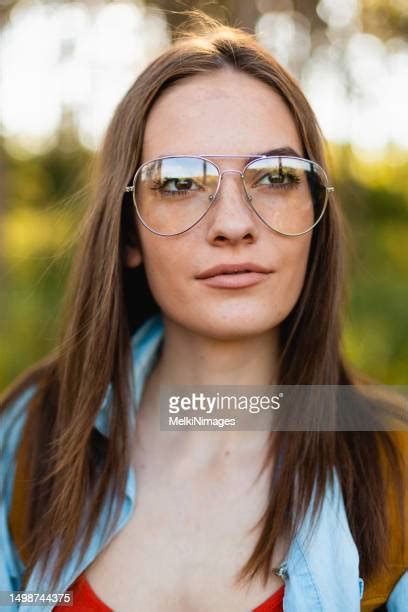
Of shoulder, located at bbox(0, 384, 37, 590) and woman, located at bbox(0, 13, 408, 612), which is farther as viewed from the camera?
shoulder, located at bbox(0, 384, 37, 590)

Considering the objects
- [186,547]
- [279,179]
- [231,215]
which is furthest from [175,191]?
[186,547]

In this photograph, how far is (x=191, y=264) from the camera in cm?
174

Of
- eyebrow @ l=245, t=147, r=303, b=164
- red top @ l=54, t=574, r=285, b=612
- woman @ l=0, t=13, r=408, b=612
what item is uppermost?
eyebrow @ l=245, t=147, r=303, b=164

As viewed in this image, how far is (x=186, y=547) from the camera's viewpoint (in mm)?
1747

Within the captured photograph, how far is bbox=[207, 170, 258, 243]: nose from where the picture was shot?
5.52ft

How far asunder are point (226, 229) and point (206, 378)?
516 mm

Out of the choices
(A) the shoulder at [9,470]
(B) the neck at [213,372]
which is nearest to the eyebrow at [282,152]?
(B) the neck at [213,372]

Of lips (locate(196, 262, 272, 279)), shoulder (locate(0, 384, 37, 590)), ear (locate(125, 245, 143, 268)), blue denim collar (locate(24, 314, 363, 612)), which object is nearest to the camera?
blue denim collar (locate(24, 314, 363, 612))

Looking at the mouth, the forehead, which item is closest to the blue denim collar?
the mouth

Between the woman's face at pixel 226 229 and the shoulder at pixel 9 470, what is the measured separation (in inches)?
26.9

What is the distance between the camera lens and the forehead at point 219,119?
1728 millimetres

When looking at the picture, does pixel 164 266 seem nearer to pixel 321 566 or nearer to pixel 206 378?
pixel 206 378

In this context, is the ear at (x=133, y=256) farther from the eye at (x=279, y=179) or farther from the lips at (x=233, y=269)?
the eye at (x=279, y=179)

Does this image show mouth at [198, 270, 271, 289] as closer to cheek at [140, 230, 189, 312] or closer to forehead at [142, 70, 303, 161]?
cheek at [140, 230, 189, 312]
